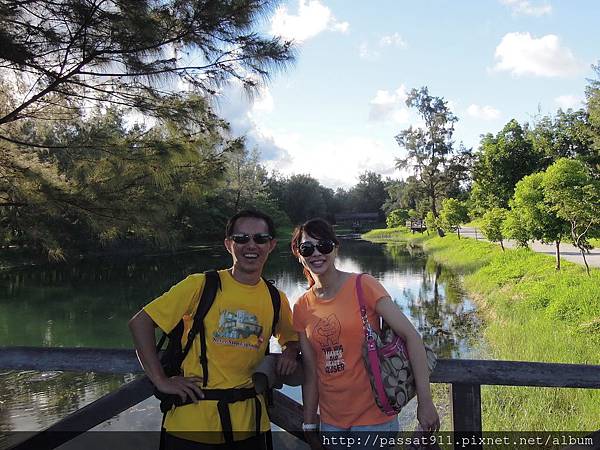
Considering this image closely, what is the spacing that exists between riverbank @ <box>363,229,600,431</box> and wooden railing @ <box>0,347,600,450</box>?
3.30m

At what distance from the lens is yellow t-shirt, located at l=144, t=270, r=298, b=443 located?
1.70 metres

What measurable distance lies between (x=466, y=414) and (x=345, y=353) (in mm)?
618

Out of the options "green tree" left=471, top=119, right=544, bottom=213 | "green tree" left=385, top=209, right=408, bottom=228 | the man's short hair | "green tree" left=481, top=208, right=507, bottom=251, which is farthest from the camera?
"green tree" left=385, top=209, right=408, bottom=228

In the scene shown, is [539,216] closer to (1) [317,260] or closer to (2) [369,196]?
(1) [317,260]

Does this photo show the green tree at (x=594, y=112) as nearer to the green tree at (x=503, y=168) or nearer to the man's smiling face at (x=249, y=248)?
the green tree at (x=503, y=168)

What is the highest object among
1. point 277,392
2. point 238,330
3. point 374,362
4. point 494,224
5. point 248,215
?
point 248,215

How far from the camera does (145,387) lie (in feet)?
6.48

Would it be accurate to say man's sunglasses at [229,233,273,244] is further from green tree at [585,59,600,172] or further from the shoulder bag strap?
green tree at [585,59,600,172]

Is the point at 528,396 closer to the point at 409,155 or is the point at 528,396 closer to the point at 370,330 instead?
the point at 370,330

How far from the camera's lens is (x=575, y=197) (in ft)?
34.4

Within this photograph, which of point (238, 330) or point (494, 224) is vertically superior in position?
point (238, 330)

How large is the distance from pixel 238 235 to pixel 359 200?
85766 millimetres

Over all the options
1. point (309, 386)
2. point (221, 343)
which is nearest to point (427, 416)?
point (309, 386)

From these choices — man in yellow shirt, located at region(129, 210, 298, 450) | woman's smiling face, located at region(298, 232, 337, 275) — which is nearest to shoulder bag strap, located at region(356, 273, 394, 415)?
woman's smiling face, located at region(298, 232, 337, 275)
